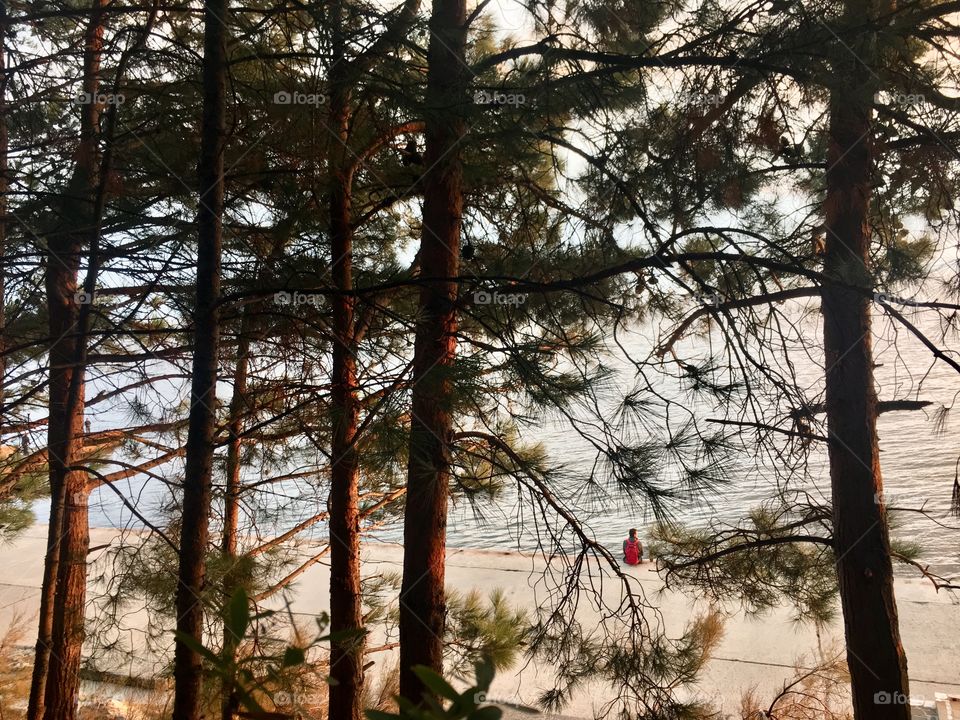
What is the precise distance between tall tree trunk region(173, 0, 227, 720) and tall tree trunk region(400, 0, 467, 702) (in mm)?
495

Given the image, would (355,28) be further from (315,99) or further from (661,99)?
(661,99)

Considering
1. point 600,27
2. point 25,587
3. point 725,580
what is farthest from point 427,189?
point 25,587

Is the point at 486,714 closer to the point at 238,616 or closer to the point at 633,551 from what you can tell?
the point at 238,616

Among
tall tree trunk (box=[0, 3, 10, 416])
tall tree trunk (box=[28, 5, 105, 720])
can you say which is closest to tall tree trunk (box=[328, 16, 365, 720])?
tall tree trunk (box=[28, 5, 105, 720])

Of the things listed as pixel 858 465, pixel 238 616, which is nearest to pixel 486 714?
pixel 238 616

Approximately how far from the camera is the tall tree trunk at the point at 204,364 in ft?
5.02

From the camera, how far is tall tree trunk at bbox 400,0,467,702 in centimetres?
193

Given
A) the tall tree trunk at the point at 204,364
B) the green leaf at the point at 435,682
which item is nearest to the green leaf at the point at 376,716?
the green leaf at the point at 435,682

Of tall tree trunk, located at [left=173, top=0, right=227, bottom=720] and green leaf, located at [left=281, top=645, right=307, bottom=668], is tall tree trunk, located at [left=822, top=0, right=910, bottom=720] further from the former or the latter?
green leaf, located at [left=281, top=645, right=307, bottom=668]

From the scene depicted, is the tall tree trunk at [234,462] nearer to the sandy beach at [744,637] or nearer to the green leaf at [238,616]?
the sandy beach at [744,637]

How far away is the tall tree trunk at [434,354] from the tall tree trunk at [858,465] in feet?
3.51

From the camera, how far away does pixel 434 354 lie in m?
2.00

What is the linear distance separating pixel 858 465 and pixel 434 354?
130 cm

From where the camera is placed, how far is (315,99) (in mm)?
1657
